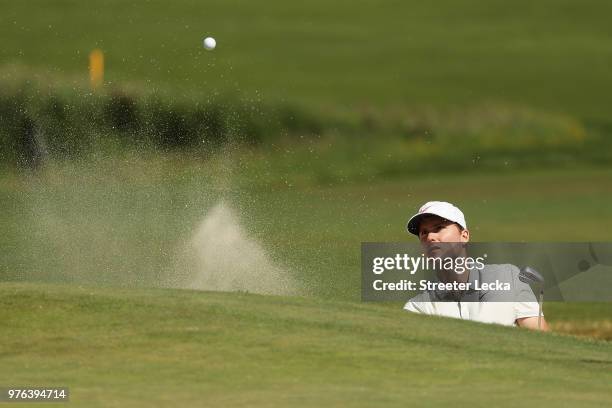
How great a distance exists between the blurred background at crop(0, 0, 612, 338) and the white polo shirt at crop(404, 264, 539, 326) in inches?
127

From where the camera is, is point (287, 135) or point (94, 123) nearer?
point (94, 123)

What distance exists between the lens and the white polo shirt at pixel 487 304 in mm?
6641

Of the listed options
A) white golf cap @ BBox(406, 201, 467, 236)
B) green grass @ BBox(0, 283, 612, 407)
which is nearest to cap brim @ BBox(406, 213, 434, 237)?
white golf cap @ BBox(406, 201, 467, 236)

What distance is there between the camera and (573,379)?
17.2 ft

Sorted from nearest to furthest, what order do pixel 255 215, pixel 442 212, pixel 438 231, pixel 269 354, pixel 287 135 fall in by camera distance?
pixel 269 354 < pixel 442 212 < pixel 438 231 < pixel 255 215 < pixel 287 135

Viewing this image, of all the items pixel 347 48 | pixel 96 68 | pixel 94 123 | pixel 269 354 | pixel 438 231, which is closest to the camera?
pixel 269 354

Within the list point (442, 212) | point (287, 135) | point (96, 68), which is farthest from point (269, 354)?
point (96, 68)

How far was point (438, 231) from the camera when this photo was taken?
6.82 metres

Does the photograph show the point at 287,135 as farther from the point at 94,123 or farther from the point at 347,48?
the point at 347,48

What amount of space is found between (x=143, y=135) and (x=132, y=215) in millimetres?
10433

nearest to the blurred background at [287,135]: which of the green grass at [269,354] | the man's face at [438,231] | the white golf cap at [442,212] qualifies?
the man's face at [438,231]

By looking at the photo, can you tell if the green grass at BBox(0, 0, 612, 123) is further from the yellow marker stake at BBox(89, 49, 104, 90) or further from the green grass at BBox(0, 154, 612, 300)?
the green grass at BBox(0, 154, 612, 300)

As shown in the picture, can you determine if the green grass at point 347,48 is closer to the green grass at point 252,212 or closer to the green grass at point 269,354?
the green grass at point 252,212

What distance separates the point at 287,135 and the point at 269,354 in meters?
23.6
